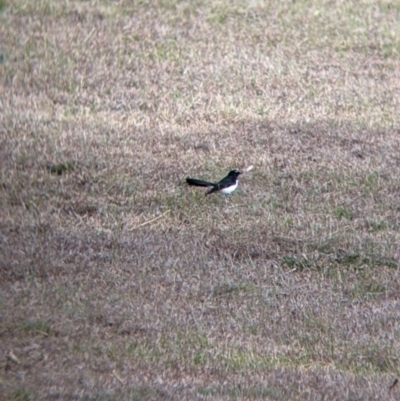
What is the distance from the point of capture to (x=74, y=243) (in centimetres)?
688

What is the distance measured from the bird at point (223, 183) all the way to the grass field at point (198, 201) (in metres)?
0.13

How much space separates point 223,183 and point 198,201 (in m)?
0.27

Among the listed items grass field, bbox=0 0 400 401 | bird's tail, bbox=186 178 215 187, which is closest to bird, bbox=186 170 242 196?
bird's tail, bbox=186 178 215 187

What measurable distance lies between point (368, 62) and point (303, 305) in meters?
5.20

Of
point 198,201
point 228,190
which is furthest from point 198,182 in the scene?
point 228,190

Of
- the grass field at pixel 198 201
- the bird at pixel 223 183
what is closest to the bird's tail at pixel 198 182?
the bird at pixel 223 183

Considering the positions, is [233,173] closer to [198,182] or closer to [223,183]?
[223,183]

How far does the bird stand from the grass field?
0.13 meters

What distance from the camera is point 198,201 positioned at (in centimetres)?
762

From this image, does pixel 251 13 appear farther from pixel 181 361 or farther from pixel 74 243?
pixel 181 361

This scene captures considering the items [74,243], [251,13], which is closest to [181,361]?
[74,243]

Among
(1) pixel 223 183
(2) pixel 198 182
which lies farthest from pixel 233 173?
(2) pixel 198 182

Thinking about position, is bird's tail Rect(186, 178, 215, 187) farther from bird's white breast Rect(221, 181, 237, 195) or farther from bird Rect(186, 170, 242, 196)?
bird's white breast Rect(221, 181, 237, 195)

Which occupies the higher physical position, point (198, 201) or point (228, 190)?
point (228, 190)
